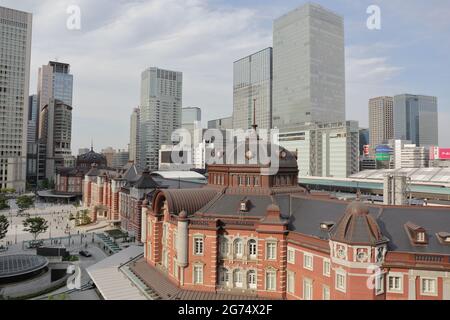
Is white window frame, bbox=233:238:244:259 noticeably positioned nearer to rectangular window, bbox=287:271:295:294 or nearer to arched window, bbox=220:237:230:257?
arched window, bbox=220:237:230:257

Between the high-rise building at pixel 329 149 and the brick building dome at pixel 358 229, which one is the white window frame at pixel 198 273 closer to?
the brick building dome at pixel 358 229

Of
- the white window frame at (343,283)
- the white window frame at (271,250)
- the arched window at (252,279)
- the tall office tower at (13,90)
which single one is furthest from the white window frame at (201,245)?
the tall office tower at (13,90)

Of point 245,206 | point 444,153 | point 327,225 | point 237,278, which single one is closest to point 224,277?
point 237,278

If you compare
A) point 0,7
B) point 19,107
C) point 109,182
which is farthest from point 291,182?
point 0,7

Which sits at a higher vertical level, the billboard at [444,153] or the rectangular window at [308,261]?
the billboard at [444,153]

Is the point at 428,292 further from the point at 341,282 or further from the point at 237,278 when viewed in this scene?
the point at 237,278
